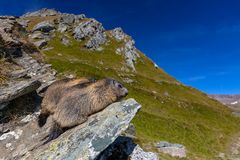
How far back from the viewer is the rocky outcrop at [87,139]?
13.6m

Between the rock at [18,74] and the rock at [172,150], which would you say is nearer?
the rock at [18,74]

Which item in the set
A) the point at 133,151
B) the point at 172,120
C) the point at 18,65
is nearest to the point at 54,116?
the point at 133,151

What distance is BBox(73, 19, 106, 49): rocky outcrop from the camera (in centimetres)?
10311

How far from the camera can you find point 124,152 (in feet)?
53.7

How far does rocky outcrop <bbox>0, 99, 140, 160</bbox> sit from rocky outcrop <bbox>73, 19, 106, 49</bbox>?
85383 mm

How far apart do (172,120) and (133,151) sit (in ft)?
125

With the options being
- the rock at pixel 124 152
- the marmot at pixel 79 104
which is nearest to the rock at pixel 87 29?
the marmot at pixel 79 104

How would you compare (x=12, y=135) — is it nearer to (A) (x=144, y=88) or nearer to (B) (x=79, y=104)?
(B) (x=79, y=104)

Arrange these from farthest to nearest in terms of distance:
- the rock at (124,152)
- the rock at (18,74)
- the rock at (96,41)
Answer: the rock at (96,41) < the rock at (18,74) < the rock at (124,152)

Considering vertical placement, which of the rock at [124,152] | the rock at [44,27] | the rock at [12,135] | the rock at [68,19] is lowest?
the rock at [12,135]

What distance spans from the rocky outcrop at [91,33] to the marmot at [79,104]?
84.7 meters

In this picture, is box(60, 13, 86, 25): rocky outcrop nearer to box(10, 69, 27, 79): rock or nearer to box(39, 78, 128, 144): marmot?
box(10, 69, 27, 79): rock

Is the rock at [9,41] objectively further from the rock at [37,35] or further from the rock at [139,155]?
the rock at [37,35]

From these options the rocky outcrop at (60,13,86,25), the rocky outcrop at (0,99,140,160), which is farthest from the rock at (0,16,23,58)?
the rocky outcrop at (60,13,86,25)
